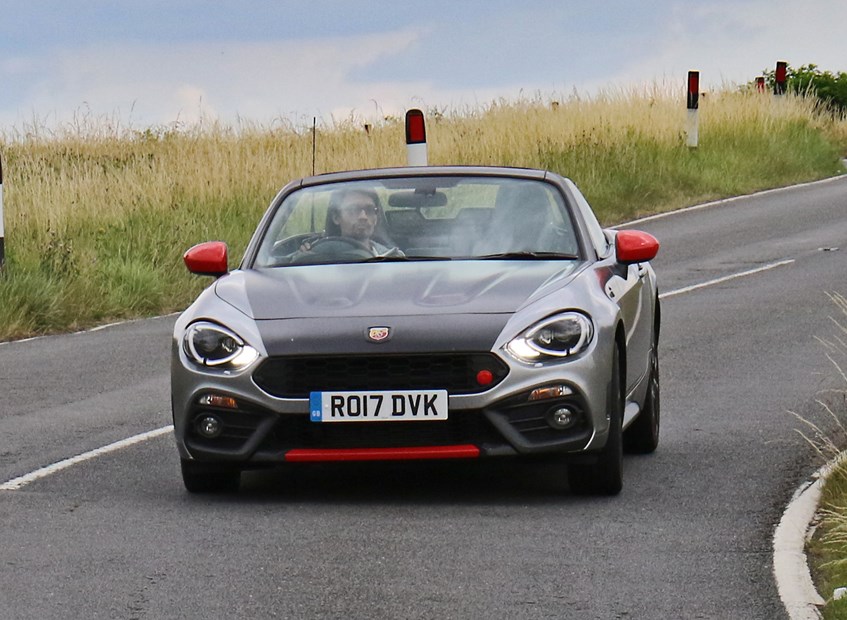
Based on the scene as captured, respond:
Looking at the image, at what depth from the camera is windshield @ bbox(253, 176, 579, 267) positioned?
8.55 meters

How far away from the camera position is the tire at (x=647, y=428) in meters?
9.08

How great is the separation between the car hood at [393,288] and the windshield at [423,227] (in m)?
0.21

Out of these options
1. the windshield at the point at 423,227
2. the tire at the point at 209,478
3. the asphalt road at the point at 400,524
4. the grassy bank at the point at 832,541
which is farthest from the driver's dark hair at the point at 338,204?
the grassy bank at the point at 832,541

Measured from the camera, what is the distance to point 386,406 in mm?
7438

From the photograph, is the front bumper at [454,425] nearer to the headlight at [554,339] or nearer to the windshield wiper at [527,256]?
the headlight at [554,339]

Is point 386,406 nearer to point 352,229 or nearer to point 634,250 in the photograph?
point 352,229

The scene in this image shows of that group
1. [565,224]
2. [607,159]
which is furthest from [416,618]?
[607,159]

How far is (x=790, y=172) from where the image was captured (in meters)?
30.0

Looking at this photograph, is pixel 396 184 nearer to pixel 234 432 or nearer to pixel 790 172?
pixel 234 432

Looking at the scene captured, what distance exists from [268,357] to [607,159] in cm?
1920

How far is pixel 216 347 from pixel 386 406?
78 cm

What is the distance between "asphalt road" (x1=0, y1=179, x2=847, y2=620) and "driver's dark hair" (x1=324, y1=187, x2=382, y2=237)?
1.13 m

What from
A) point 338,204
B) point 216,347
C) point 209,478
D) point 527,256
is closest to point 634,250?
point 527,256

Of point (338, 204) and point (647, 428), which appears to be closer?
point (338, 204)
